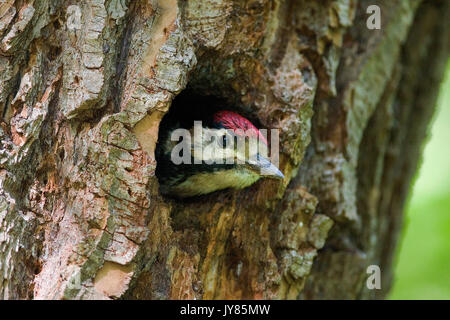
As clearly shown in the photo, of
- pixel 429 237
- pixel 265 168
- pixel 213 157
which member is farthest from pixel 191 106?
pixel 429 237

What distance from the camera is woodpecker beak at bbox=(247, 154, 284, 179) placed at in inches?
128

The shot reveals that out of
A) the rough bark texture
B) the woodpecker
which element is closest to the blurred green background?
the rough bark texture

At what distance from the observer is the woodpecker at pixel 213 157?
11.1 feet

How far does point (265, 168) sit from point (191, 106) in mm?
1055

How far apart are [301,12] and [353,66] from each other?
0.54m

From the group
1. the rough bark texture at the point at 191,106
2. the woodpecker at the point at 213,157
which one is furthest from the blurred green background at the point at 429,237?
the woodpecker at the point at 213,157

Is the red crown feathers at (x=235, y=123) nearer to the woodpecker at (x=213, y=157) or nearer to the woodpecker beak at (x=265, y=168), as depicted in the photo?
the woodpecker at (x=213, y=157)

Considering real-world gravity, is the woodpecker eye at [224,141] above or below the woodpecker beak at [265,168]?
above

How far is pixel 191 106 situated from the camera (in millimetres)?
4113

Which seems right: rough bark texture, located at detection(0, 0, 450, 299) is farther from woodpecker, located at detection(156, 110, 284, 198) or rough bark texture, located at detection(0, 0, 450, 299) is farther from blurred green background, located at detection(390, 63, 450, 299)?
blurred green background, located at detection(390, 63, 450, 299)

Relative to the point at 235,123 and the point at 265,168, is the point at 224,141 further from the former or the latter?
the point at 265,168

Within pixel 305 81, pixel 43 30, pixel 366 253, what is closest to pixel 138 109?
pixel 43 30

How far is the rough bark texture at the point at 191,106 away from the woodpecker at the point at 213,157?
111mm
